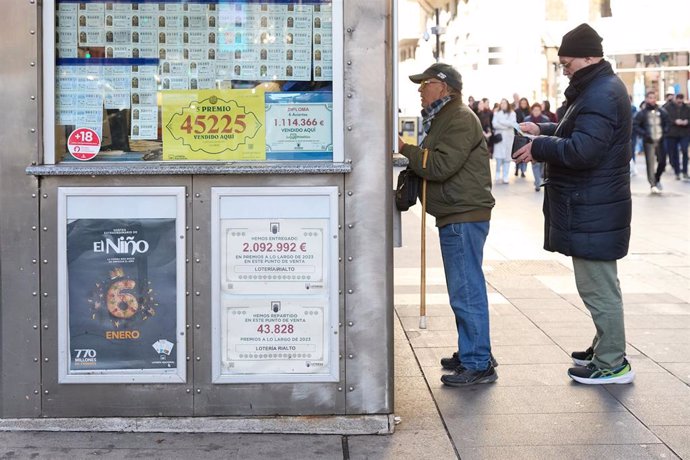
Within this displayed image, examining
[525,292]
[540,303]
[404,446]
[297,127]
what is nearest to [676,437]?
[404,446]

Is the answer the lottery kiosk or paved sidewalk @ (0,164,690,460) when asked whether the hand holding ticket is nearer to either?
paved sidewalk @ (0,164,690,460)

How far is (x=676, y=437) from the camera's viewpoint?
5.27 m

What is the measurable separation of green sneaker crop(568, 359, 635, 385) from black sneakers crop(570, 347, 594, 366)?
331 mm

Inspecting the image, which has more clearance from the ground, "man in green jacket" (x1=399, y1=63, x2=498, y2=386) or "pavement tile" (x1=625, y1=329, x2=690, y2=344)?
"man in green jacket" (x1=399, y1=63, x2=498, y2=386)

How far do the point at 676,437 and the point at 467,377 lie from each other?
1.34 m

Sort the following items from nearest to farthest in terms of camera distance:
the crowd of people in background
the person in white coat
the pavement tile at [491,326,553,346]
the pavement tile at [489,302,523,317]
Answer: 1. the pavement tile at [491,326,553,346]
2. the pavement tile at [489,302,523,317]
3. the crowd of people in background
4. the person in white coat

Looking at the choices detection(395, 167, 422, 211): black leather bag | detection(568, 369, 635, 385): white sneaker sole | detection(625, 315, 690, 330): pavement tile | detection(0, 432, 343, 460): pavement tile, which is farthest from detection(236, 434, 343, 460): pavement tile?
detection(625, 315, 690, 330): pavement tile

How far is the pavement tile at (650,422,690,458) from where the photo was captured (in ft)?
16.6

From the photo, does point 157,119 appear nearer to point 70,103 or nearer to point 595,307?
point 70,103

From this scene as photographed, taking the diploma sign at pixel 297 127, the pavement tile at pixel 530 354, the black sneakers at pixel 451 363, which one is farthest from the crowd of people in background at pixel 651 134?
the diploma sign at pixel 297 127

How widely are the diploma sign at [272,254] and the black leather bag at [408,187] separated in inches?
35.0

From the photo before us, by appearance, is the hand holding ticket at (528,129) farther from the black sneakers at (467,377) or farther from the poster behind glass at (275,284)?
the poster behind glass at (275,284)

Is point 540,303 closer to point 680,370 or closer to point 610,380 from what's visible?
point 680,370

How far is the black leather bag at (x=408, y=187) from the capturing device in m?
5.97
